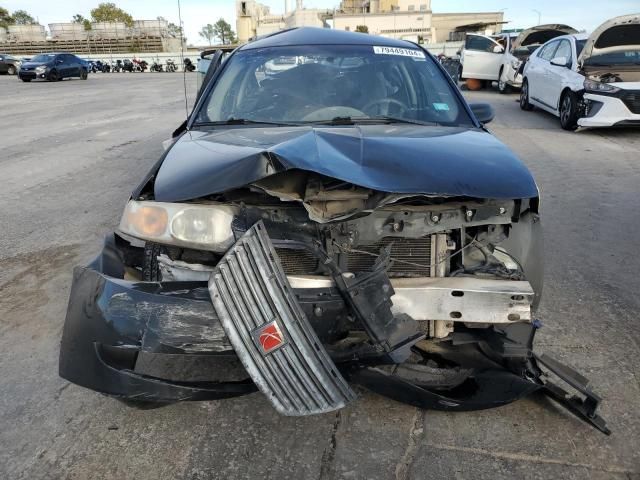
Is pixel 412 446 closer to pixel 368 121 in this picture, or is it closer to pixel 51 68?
pixel 368 121

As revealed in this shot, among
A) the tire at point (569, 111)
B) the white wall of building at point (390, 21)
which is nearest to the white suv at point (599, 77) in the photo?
the tire at point (569, 111)

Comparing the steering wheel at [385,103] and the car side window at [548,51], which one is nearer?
the steering wheel at [385,103]

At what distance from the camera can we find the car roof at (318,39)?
3.88 meters

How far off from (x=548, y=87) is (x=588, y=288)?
27.5ft

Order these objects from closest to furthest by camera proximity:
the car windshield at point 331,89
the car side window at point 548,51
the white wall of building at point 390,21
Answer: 1. the car windshield at point 331,89
2. the car side window at point 548,51
3. the white wall of building at point 390,21

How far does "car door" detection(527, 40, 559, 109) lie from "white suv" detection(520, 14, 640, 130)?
0.28 m

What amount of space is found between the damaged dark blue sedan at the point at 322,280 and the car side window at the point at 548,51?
10.1 meters

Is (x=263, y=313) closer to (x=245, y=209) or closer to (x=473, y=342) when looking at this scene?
(x=245, y=209)

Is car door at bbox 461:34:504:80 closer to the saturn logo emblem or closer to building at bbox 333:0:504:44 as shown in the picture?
the saturn logo emblem

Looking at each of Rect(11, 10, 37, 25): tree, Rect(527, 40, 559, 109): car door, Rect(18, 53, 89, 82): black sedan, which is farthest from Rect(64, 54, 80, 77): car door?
Rect(11, 10, 37, 25): tree

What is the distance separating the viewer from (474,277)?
94.0 inches

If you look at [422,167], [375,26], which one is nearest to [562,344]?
[422,167]

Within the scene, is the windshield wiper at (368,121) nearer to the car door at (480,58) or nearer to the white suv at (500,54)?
the white suv at (500,54)

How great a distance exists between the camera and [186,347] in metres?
2.09
